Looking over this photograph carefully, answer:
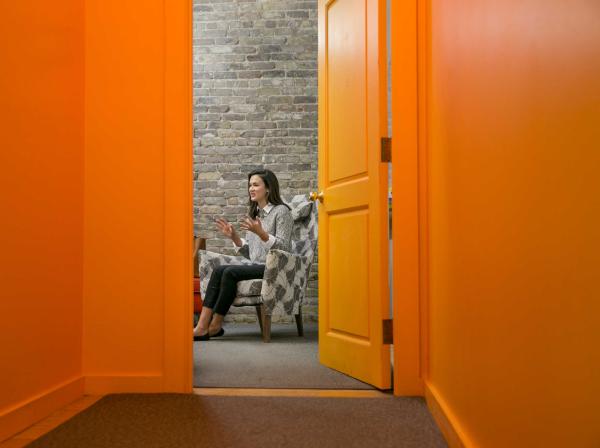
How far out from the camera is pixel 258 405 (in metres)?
2.28

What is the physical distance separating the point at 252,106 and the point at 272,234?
1486 millimetres

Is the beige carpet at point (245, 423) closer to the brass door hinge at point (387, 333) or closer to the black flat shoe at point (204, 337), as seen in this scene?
the brass door hinge at point (387, 333)

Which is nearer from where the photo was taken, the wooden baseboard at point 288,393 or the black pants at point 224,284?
the wooden baseboard at point 288,393

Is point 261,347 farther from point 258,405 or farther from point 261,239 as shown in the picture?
point 258,405

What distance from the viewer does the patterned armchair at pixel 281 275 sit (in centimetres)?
411

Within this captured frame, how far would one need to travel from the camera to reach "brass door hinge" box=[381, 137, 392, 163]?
8.54ft

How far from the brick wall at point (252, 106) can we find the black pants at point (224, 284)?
3.42ft
